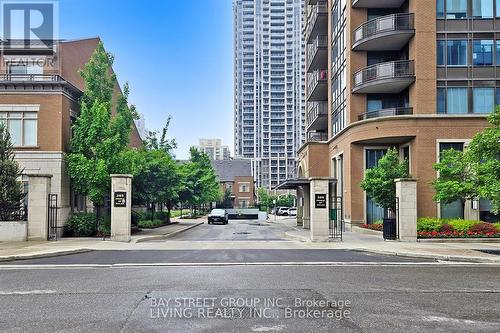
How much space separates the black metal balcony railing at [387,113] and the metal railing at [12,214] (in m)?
23.7

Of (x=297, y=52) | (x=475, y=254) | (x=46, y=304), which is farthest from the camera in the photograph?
(x=297, y=52)

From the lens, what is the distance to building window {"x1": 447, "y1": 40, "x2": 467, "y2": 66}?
32.8m

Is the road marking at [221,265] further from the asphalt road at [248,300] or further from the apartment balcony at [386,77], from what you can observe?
the apartment balcony at [386,77]

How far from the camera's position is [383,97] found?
36719mm

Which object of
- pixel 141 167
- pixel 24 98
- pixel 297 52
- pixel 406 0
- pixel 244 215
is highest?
pixel 297 52

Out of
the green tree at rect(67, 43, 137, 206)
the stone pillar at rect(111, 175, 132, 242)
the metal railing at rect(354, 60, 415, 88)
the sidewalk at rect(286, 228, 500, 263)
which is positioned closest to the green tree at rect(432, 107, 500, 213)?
the sidewalk at rect(286, 228, 500, 263)

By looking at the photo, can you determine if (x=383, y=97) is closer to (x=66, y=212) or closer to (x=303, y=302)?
(x=66, y=212)

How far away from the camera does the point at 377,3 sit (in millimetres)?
35938

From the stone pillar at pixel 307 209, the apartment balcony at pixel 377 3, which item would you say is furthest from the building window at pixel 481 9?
the stone pillar at pixel 307 209

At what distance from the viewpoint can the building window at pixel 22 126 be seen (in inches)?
1036

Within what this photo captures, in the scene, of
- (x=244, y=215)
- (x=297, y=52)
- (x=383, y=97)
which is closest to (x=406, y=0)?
(x=383, y=97)

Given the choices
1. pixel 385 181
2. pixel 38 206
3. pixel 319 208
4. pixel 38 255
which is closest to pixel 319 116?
pixel 385 181

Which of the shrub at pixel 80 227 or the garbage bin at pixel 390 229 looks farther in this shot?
the shrub at pixel 80 227

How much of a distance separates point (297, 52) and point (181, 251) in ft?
567
